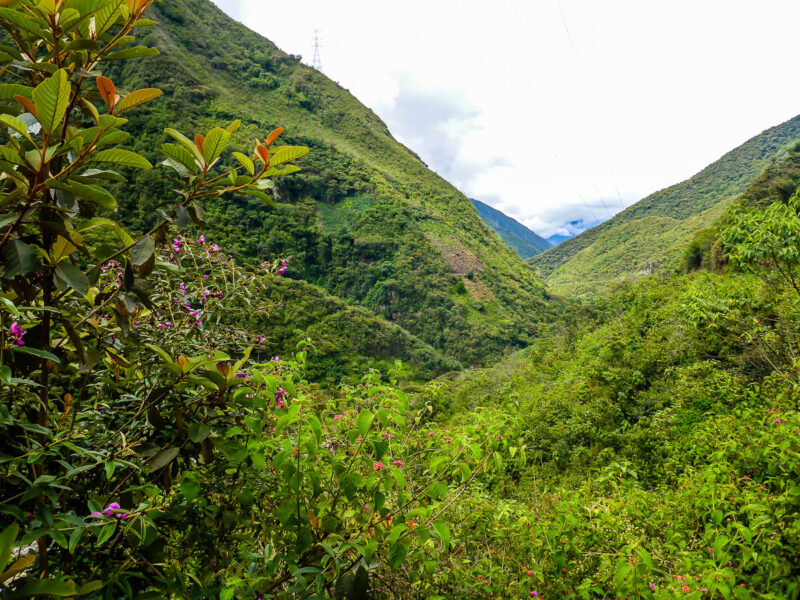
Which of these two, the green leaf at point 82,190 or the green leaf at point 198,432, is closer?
the green leaf at point 82,190

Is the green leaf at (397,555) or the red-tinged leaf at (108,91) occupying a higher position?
the red-tinged leaf at (108,91)

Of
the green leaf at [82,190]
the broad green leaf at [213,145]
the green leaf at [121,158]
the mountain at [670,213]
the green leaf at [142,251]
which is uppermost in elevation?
the mountain at [670,213]

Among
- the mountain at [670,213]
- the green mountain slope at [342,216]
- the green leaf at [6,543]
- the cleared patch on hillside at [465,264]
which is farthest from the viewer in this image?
the mountain at [670,213]

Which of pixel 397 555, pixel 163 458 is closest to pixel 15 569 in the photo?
pixel 163 458

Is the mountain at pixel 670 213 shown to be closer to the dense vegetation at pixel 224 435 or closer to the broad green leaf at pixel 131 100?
the dense vegetation at pixel 224 435

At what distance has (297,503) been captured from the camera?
107cm

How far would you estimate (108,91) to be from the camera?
99 centimetres

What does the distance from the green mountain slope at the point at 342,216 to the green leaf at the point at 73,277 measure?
35701 mm

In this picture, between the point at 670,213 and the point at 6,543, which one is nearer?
the point at 6,543

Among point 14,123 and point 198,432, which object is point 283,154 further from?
point 198,432

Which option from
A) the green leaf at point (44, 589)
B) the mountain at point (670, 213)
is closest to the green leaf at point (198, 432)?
the green leaf at point (44, 589)

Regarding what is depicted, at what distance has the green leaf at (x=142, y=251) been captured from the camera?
932 mm

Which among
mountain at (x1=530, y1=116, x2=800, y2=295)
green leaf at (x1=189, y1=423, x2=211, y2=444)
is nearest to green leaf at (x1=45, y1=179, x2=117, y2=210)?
green leaf at (x1=189, y1=423, x2=211, y2=444)

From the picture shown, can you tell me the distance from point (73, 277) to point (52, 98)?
1.29 feet
